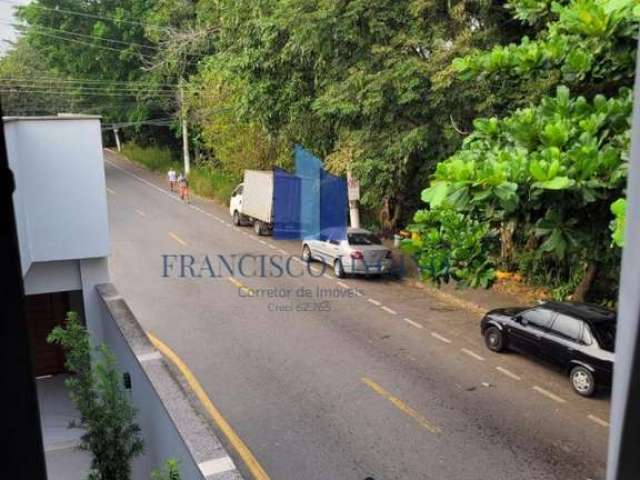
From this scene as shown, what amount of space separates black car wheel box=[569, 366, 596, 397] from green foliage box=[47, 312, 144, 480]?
22.1 feet

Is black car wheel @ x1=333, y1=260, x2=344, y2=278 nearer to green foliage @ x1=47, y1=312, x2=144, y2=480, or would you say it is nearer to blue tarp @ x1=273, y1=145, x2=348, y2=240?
blue tarp @ x1=273, y1=145, x2=348, y2=240

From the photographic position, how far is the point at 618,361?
793mm

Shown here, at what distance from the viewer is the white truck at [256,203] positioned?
19.7 meters

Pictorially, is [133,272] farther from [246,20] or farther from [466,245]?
[466,245]

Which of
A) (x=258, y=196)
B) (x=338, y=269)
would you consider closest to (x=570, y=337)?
(x=338, y=269)

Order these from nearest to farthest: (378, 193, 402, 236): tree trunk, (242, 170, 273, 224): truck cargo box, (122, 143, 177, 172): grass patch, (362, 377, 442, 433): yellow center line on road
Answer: (362, 377, 442, 433): yellow center line on road → (378, 193, 402, 236): tree trunk → (242, 170, 273, 224): truck cargo box → (122, 143, 177, 172): grass patch

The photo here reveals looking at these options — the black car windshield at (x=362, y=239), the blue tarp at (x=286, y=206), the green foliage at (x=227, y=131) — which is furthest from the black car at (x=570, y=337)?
the green foliage at (x=227, y=131)

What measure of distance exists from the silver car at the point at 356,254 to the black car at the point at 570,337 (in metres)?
5.13

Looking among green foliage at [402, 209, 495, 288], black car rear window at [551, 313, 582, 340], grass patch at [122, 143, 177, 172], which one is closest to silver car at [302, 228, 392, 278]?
black car rear window at [551, 313, 582, 340]

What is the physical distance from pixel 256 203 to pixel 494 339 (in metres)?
11.4

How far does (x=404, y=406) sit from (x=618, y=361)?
335 inches

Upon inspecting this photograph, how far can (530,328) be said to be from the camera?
10047 mm

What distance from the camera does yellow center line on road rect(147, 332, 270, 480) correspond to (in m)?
7.31

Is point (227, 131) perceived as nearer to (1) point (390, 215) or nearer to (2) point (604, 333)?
(1) point (390, 215)
